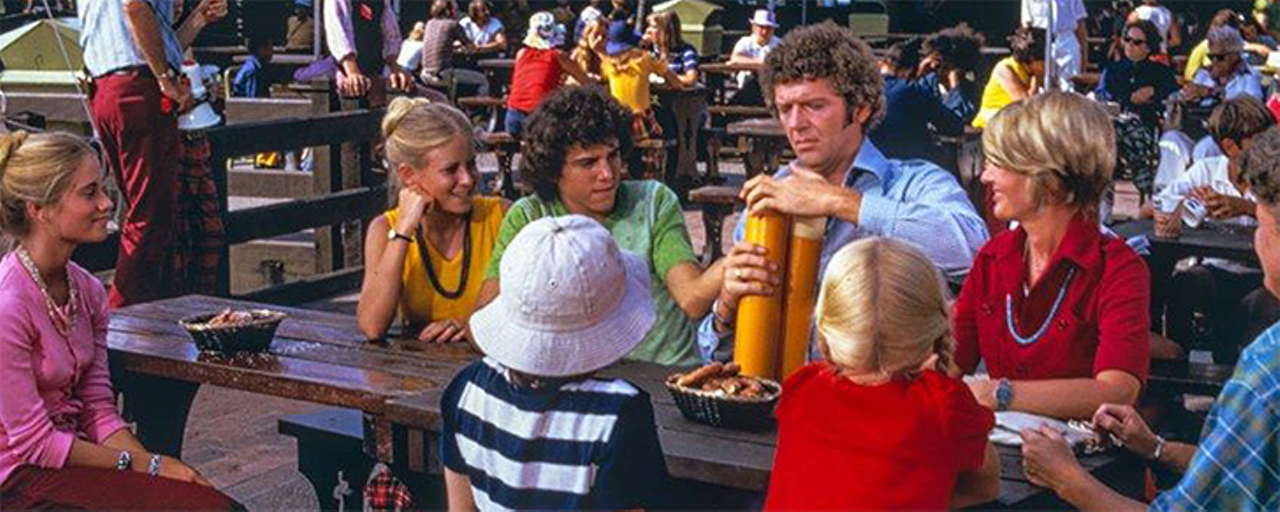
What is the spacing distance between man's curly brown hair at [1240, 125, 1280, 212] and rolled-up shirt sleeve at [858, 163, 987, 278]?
74 centimetres

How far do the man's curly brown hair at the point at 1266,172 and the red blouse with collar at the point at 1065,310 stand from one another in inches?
14.6

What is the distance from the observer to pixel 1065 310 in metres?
3.25

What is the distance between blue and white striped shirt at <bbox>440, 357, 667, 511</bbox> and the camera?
2.70 meters

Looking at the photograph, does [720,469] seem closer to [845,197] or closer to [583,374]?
[583,374]

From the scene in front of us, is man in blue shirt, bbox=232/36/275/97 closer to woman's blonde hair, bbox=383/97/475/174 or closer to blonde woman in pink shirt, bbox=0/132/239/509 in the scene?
woman's blonde hair, bbox=383/97/475/174

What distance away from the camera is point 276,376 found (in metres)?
3.80

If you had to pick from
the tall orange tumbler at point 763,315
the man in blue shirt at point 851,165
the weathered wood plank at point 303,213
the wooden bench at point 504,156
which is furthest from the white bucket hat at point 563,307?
the wooden bench at point 504,156

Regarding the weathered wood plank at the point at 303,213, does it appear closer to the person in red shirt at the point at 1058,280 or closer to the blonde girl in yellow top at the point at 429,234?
the blonde girl in yellow top at the point at 429,234

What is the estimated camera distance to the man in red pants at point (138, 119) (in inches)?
269

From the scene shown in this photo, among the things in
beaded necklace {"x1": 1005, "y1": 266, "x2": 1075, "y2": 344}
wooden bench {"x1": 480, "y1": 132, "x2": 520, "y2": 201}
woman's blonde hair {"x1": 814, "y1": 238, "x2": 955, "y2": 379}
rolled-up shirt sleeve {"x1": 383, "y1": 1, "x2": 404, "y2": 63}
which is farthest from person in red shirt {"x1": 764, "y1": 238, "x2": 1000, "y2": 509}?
wooden bench {"x1": 480, "y1": 132, "x2": 520, "y2": 201}

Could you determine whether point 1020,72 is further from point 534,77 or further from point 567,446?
point 567,446

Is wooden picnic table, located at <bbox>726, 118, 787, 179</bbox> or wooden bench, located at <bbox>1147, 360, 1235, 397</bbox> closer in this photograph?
wooden bench, located at <bbox>1147, 360, 1235, 397</bbox>

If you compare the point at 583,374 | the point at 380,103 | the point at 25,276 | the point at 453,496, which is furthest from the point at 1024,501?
the point at 380,103

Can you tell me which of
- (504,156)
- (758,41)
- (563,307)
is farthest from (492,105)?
(563,307)
